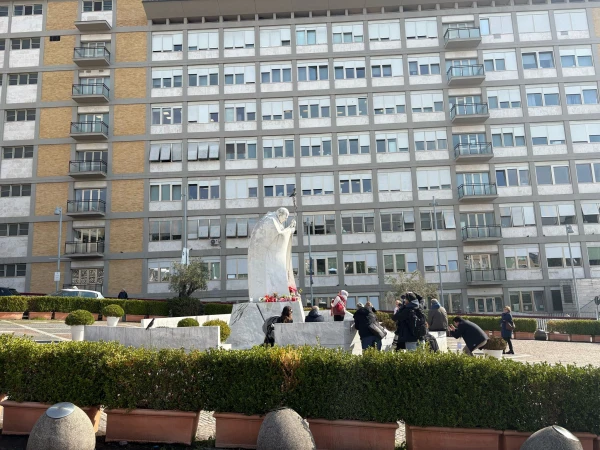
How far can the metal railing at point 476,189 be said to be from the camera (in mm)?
38594

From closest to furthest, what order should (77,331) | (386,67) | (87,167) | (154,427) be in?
(154,427)
(77,331)
(87,167)
(386,67)

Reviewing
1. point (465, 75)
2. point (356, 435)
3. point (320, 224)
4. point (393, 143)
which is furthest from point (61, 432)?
point (465, 75)

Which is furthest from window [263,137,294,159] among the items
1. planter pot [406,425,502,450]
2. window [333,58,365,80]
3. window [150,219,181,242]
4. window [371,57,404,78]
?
planter pot [406,425,502,450]

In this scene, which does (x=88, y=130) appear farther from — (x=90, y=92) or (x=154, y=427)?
(x=154, y=427)

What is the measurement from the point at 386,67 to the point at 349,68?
10.0ft

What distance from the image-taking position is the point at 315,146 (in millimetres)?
40062

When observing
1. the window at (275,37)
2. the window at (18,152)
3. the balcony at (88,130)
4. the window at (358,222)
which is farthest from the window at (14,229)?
the window at (358,222)

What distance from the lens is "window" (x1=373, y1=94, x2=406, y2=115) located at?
1581 inches

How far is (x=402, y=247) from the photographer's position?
127 ft

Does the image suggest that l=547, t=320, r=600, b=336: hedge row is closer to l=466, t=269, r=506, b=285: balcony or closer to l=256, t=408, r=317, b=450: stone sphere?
l=466, t=269, r=506, b=285: balcony

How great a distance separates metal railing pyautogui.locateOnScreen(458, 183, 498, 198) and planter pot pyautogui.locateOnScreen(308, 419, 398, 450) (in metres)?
34.6

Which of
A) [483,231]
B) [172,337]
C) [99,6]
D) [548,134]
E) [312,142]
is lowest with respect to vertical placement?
[172,337]

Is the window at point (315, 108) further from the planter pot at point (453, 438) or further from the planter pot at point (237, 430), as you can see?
the planter pot at point (453, 438)

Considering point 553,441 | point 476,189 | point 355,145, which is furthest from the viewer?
point 355,145
